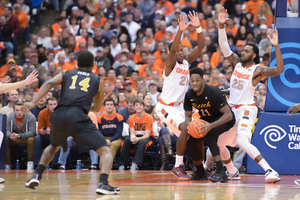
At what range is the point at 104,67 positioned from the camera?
16.6m

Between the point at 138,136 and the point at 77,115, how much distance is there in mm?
5581

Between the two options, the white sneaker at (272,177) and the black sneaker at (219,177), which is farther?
the black sneaker at (219,177)

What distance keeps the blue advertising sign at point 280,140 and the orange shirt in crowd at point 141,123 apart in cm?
297

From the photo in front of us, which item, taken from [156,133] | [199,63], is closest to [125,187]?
[156,133]

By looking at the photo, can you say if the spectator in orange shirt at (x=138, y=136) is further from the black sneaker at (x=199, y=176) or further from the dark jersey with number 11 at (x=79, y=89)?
the dark jersey with number 11 at (x=79, y=89)

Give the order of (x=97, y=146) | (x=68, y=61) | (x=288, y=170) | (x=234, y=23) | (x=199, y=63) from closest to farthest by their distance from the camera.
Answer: (x=97, y=146) < (x=288, y=170) < (x=199, y=63) < (x=68, y=61) < (x=234, y=23)

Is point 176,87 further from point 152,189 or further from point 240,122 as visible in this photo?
point 152,189

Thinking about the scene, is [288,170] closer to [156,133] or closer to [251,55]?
[251,55]

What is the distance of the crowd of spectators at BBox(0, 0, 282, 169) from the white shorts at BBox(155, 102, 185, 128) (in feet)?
10.5

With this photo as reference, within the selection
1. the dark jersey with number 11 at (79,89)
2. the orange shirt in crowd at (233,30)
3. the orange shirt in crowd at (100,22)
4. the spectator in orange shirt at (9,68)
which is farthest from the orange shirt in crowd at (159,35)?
the dark jersey with number 11 at (79,89)

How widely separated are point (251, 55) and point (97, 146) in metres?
3.65

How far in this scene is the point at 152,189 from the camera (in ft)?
24.6

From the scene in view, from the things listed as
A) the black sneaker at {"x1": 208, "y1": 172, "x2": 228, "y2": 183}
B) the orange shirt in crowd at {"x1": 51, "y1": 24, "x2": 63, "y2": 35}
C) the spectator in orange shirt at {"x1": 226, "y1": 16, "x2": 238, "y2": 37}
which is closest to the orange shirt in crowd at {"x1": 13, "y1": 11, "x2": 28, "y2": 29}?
the orange shirt in crowd at {"x1": 51, "y1": 24, "x2": 63, "y2": 35}

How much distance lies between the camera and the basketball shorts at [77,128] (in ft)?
23.0
